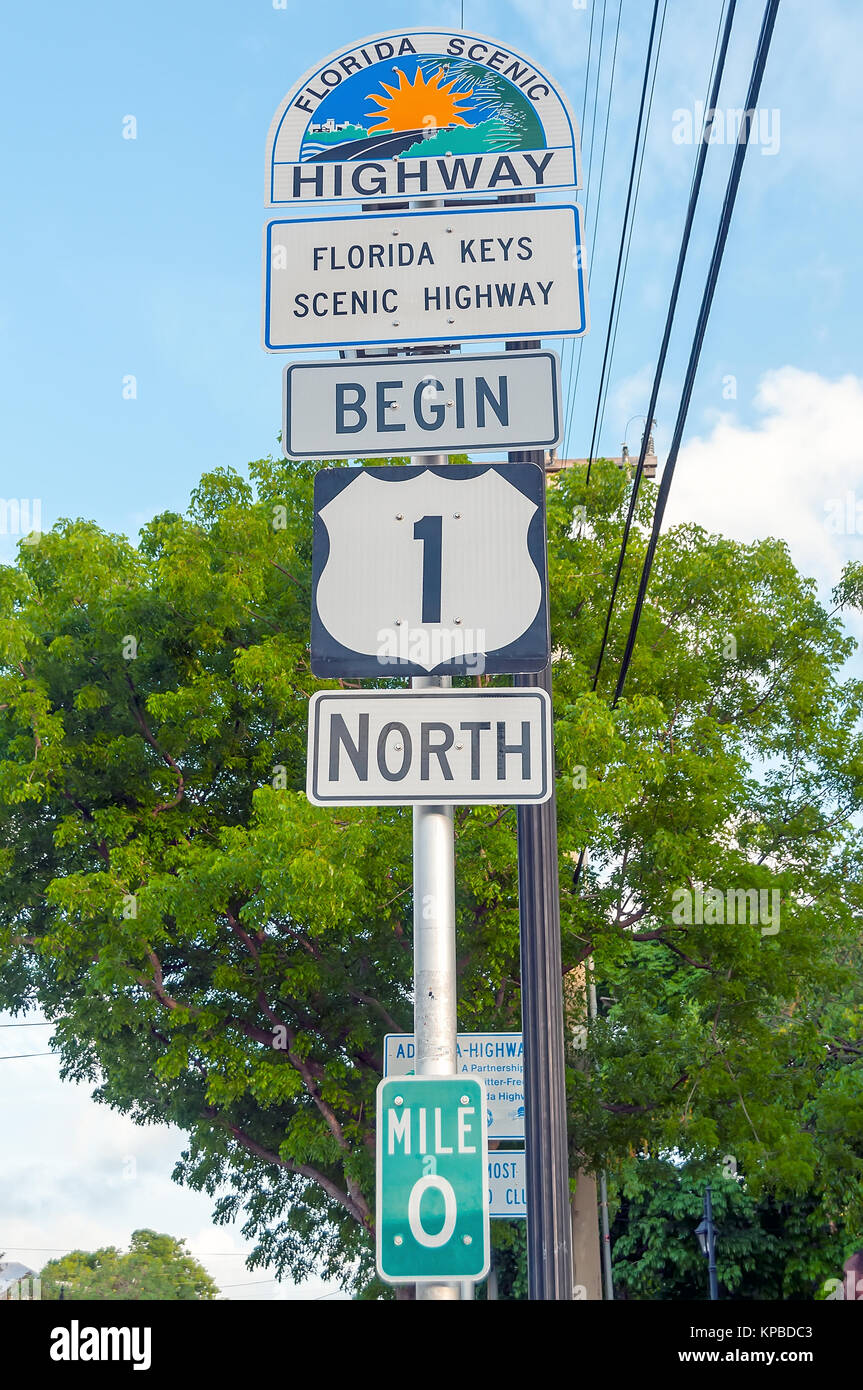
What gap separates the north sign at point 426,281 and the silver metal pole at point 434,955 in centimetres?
154

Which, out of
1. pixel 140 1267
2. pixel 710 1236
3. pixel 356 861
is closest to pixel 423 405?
pixel 356 861

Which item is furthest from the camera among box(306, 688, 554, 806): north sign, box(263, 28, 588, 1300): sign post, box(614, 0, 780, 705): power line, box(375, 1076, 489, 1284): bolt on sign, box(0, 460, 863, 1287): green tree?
box(0, 460, 863, 1287): green tree

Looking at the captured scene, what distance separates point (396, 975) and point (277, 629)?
3.99 metres

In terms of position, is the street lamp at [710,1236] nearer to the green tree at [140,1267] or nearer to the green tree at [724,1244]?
the green tree at [724,1244]

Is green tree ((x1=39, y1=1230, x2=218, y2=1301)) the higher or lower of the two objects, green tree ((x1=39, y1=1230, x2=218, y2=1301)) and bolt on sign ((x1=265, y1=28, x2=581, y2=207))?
the lower

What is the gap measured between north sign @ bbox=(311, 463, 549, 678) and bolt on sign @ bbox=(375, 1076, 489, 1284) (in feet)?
3.22

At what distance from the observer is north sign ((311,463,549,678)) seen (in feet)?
9.67

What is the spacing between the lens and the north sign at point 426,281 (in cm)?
352

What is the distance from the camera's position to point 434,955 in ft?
8.70

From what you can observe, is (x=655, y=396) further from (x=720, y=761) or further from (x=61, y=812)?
(x=61, y=812)

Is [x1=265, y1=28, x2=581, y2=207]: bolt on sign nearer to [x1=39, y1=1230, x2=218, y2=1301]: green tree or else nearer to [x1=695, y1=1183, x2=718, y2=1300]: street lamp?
[x1=695, y1=1183, x2=718, y2=1300]: street lamp

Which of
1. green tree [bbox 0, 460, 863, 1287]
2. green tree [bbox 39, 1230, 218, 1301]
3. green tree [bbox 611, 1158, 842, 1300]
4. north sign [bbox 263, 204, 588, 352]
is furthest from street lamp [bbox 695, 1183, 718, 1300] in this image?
green tree [bbox 39, 1230, 218, 1301]

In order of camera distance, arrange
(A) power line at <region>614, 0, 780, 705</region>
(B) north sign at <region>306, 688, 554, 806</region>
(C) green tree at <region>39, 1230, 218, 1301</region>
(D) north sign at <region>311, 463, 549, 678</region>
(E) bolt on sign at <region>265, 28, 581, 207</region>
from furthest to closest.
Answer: (C) green tree at <region>39, 1230, 218, 1301</region>
(A) power line at <region>614, 0, 780, 705</region>
(E) bolt on sign at <region>265, 28, 581, 207</region>
(D) north sign at <region>311, 463, 549, 678</region>
(B) north sign at <region>306, 688, 554, 806</region>

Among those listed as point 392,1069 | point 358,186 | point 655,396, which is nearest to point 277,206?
point 358,186
